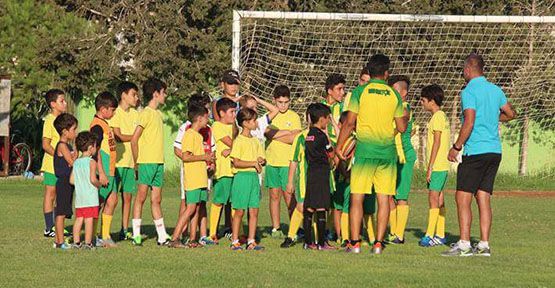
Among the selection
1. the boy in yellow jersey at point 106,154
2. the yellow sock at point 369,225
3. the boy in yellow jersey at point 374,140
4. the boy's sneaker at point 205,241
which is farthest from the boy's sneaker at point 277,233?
the boy in yellow jersey at point 374,140

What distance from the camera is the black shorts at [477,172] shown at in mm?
13367

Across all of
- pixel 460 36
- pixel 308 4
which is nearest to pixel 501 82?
pixel 460 36

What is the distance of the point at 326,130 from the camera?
48.6 ft

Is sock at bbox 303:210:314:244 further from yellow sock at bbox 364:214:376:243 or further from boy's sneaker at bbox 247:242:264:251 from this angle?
yellow sock at bbox 364:214:376:243

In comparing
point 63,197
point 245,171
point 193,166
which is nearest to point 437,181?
point 245,171

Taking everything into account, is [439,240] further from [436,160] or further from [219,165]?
[219,165]

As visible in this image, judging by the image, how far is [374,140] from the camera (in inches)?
530

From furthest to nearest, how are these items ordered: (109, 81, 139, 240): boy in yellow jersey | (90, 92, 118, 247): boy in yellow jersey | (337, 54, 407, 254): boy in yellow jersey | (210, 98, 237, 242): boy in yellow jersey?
(109, 81, 139, 240): boy in yellow jersey, (210, 98, 237, 242): boy in yellow jersey, (90, 92, 118, 247): boy in yellow jersey, (337, 54, 407, 254): boy in yellow jersey

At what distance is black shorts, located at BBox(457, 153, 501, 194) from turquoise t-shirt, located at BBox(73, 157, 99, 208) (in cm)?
404

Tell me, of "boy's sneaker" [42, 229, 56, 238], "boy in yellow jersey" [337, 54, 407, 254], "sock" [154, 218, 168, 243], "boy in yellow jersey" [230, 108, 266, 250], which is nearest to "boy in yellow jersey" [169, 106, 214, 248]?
"sock" [154, 218, 168, 243]

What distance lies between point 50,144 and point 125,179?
1.28 m

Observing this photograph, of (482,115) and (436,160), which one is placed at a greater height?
(482,115)

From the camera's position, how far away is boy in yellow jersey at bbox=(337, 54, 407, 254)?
13438 millimetres

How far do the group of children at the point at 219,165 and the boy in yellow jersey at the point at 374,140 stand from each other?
1.13 feet
